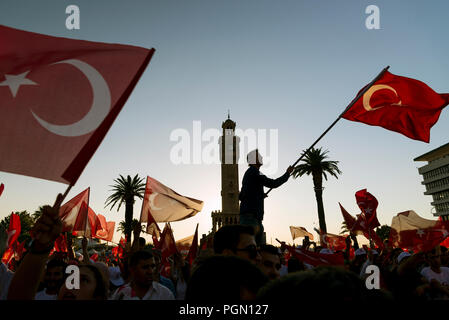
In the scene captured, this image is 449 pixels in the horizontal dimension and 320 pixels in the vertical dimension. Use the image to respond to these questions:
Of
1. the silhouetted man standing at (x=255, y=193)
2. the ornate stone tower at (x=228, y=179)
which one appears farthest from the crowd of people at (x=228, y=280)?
the ornate stone tower at (x=228, y=179)

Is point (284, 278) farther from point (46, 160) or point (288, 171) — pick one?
point (288, 171)

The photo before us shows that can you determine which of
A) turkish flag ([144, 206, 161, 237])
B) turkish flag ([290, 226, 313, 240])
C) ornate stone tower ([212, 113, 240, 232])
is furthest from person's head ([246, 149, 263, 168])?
ornate stone tower ([212, 113, 240, 232])

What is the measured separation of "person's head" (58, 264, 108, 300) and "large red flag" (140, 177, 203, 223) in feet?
24.3

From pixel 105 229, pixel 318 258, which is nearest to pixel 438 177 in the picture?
pixel 105 229

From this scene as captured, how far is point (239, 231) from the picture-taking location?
150 inches

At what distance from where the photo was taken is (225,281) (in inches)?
65.8

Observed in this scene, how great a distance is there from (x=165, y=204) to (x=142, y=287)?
7.22 m

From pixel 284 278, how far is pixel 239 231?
2.46 metres

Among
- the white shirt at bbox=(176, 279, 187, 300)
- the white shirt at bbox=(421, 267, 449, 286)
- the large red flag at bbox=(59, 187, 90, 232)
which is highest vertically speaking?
the large red flag at bbox=(59, 187, 90, 232)

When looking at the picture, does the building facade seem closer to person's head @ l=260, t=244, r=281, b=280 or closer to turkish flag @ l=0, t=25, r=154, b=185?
person's head @ l=260, t=244, r=281, b=280

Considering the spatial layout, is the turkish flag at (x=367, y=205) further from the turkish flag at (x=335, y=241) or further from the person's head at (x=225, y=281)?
the person's head at (x=225, y=281)

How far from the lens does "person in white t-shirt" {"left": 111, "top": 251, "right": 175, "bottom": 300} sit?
4422mm

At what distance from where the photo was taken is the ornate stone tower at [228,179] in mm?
78250

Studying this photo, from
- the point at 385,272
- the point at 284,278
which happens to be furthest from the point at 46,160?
the point at 385,272
